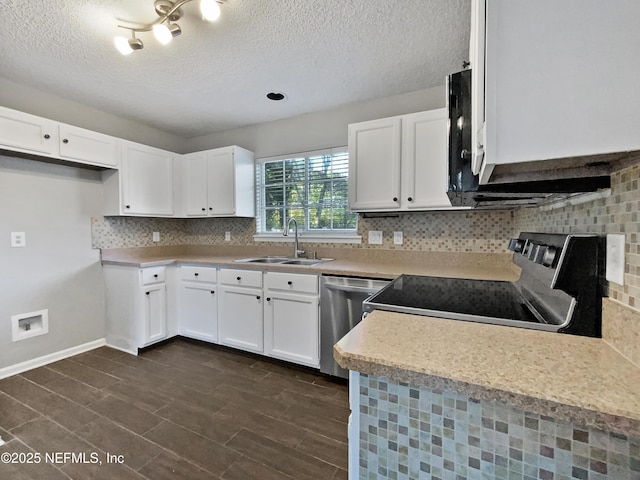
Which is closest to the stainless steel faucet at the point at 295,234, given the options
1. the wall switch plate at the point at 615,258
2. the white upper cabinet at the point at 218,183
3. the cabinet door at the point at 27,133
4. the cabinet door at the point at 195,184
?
the white upper cabinet at the point at 218,183

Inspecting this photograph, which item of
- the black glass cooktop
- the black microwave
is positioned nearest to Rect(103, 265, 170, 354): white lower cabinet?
the black glass cooktop

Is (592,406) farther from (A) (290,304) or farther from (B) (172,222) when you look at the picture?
(B) (172,222)

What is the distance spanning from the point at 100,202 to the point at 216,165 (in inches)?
46.9

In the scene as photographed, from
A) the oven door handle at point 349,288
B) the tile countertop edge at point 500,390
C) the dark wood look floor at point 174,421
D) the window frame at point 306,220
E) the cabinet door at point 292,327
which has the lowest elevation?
the dark wood look floor at point 174,421

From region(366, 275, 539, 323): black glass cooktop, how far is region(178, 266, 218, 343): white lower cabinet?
1.89 m

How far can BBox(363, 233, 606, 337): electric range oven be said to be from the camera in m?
0.82

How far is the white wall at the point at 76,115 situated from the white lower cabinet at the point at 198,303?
1598mm

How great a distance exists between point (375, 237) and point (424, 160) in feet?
2.66

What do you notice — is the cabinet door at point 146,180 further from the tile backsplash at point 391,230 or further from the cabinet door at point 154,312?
the cabinet door at point 154,312

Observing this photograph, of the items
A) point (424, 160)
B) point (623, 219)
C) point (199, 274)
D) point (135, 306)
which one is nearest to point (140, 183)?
point (199, 274)

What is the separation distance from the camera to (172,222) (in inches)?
146

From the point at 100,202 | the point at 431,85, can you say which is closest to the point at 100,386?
the point at 100,202

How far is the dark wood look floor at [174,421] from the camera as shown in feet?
4.73

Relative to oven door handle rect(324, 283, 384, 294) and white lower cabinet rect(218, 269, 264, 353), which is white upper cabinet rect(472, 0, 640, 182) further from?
white lower cabinet rect(218, 269, 264, 353)
